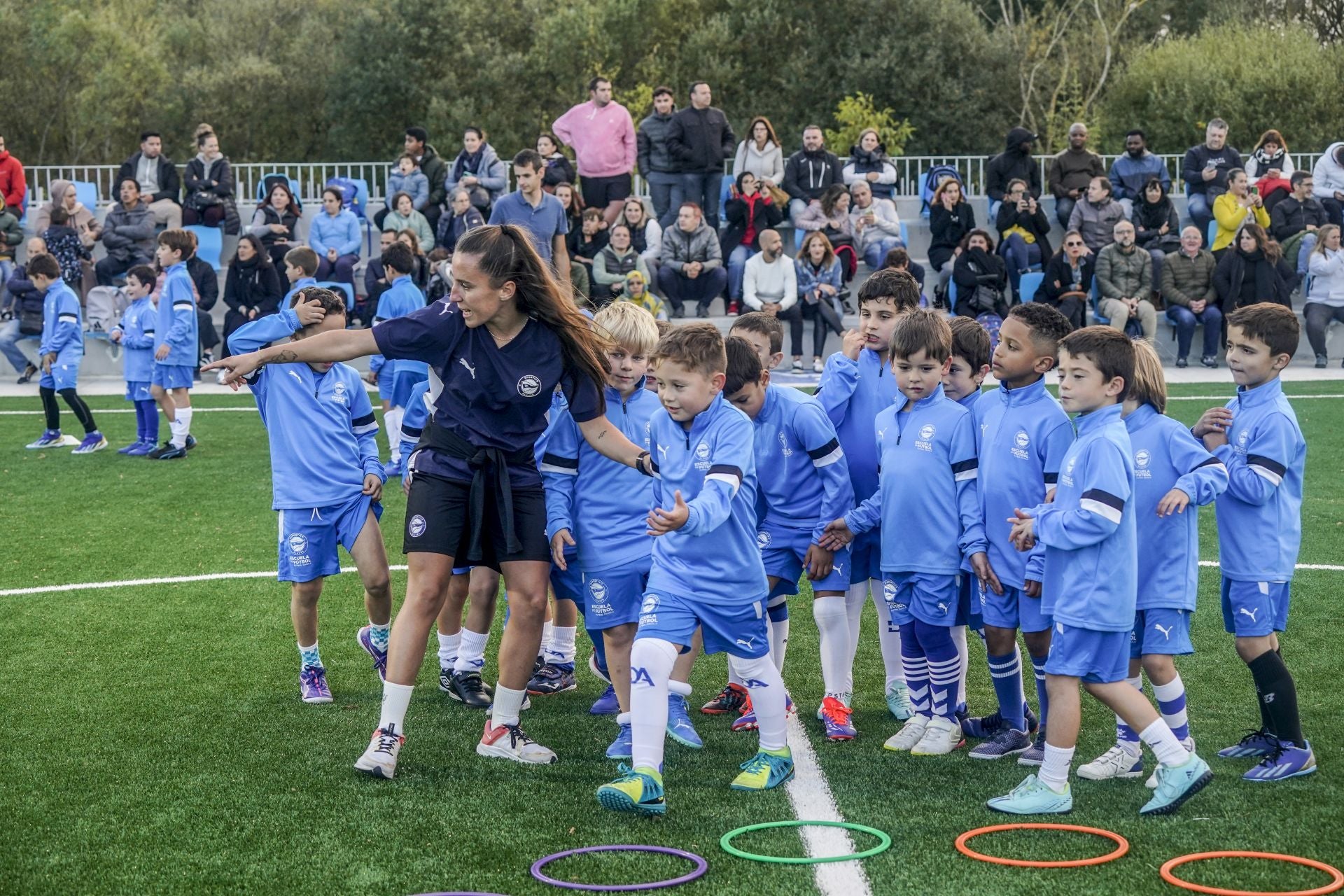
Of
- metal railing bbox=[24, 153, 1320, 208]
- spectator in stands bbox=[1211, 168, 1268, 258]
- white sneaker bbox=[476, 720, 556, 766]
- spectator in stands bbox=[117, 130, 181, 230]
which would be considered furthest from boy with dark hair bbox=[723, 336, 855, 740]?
metal railing bbox=[24, 153, 1320, 208]

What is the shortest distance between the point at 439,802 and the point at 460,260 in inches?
74.8

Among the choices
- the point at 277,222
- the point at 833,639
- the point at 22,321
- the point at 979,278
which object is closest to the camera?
the point at 833,639

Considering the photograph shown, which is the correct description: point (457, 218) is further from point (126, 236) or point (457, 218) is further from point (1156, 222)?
point (1156, 222)

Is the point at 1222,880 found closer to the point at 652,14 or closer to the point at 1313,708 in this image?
the point at 1313,708

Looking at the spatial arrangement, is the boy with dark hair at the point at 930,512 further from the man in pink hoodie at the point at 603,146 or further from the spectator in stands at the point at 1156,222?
the spectator in stands at the point at 1156,222

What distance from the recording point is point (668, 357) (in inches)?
199

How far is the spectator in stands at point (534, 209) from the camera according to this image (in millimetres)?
14656

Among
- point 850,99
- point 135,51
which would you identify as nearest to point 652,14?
point 850,99

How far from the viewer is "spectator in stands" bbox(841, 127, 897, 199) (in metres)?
20.6

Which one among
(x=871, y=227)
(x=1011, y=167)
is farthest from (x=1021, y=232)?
(x=871, y=227)

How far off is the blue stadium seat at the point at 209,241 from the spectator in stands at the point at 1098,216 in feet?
38.8

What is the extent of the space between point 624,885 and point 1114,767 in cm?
202

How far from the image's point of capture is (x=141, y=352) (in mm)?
13367

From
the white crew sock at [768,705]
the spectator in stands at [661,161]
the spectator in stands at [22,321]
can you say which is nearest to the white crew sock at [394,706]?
the white crew sock at [768,705]
